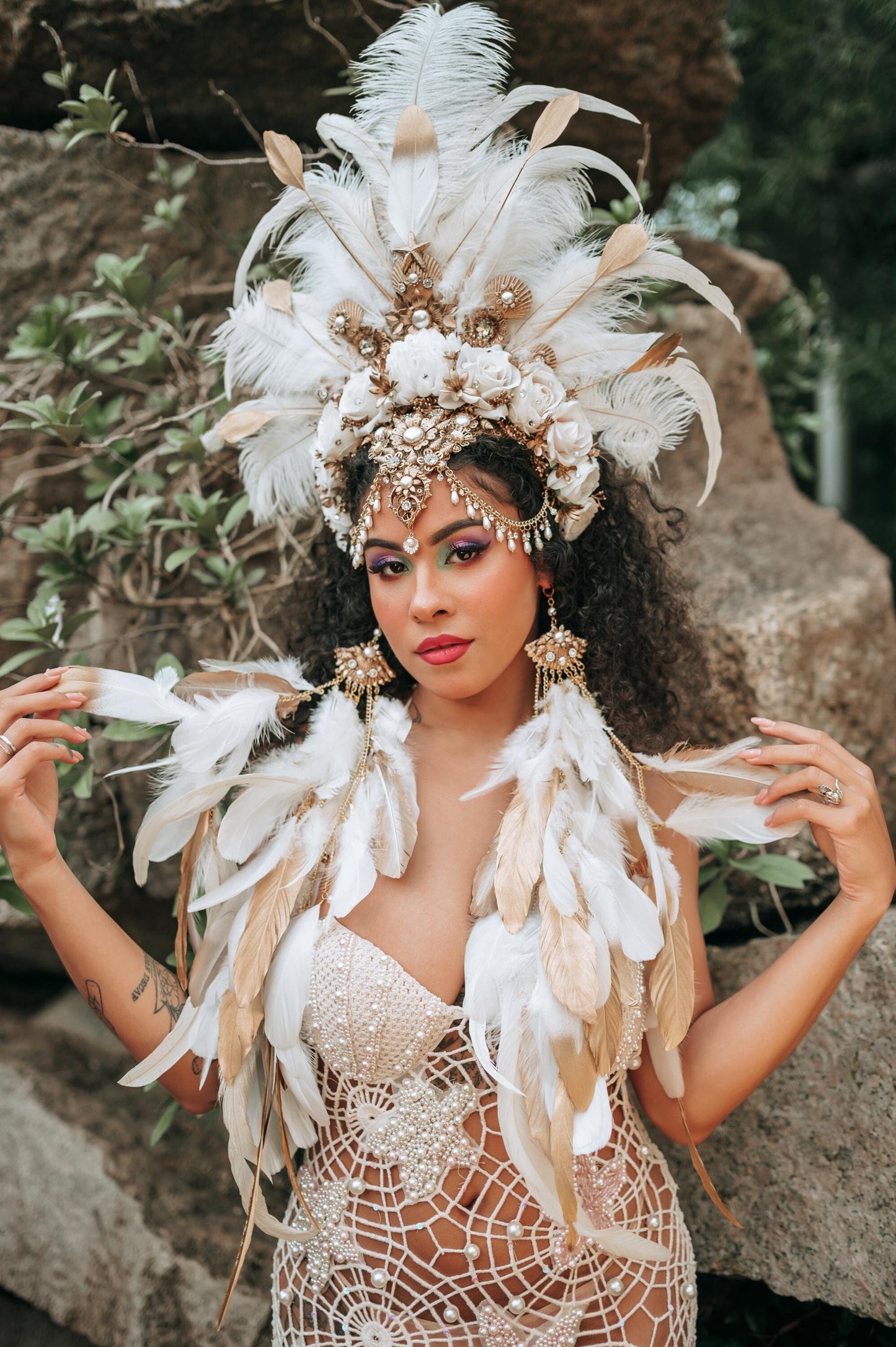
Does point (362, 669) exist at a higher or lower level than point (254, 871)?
higher

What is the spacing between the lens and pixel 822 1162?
1.81 m

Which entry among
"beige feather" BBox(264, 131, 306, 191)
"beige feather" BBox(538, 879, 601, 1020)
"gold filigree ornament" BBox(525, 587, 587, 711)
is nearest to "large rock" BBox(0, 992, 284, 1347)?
"beige feather" BBox(538, 879, 601, 1020)

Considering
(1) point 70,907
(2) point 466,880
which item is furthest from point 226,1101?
(2) point 466,880

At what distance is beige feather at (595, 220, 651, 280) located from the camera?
4.82ft

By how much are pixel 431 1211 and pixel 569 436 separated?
1.15m

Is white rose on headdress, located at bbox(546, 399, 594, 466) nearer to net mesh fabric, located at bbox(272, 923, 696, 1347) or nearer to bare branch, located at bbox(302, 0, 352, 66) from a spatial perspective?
net mesh fabric, located at bbox(272, 923, 696, 1347)

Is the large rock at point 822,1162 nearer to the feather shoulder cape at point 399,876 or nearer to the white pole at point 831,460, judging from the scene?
the feather shoulder cape at point 399,876

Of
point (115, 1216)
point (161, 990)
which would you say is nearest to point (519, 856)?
point (161, 990)

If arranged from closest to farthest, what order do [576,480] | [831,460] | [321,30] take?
[576,480]
[321,30]
[831,460]

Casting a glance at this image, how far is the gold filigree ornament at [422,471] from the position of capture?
147 cm

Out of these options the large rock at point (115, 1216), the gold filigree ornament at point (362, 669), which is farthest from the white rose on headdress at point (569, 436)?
the large rock at point (115, 1216)

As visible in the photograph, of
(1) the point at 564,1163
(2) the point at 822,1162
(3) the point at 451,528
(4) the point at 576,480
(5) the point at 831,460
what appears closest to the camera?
(1) the point at 564,1163

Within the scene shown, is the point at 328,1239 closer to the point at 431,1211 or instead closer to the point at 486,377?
the point at 431,1211

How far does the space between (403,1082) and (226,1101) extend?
0.28 metres
